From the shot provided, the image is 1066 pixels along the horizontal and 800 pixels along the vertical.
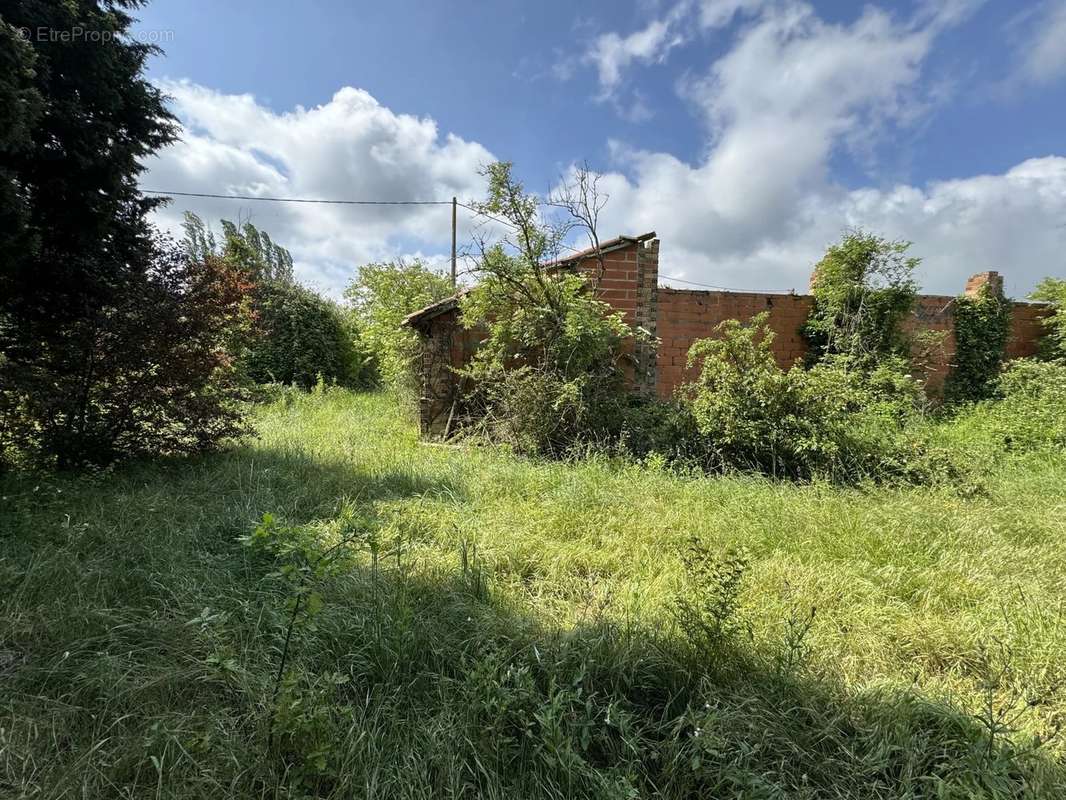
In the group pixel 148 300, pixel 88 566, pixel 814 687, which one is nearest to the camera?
pixel 814 687

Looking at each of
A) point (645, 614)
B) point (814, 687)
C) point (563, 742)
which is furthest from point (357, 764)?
point (814, 687)

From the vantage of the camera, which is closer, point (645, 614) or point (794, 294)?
point (645, 614)

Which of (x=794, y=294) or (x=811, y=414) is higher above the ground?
(x=794, y=294)

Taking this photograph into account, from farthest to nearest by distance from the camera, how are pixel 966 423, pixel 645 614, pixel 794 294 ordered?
1. pixel 794 294
2. pixel 966 423
3. pixel 645 614

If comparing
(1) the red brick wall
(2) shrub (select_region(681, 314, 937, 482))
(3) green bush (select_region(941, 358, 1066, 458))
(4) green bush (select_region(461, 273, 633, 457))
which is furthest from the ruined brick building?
(2) shrub (select_region(681, 314, 937, 482))

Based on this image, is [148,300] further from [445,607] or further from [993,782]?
[993,782]

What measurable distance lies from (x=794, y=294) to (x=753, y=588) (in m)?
7.36

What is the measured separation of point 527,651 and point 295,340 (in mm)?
12902

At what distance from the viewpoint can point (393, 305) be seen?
10984mm

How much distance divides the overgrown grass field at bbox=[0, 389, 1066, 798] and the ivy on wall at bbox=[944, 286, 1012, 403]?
6682 millimetres

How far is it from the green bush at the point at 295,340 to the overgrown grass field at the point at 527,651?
9249 mm

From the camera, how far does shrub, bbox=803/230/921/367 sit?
805cm

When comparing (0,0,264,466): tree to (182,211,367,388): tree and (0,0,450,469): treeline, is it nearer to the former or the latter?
(0,0,450,469): treeline

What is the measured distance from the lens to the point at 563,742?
5.35 feet
